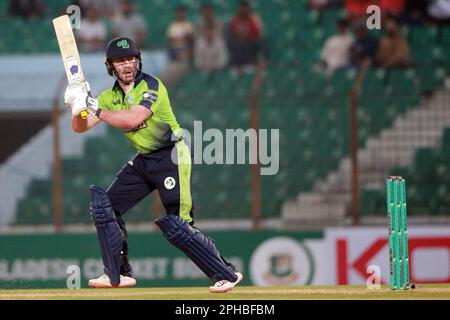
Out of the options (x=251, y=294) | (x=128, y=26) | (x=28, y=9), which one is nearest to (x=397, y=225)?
(x=251, y=294)

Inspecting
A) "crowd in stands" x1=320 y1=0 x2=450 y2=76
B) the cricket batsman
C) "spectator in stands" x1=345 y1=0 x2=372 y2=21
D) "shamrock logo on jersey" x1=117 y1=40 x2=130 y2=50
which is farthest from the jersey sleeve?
"spectator in stands" x1=345 y1=0 x2=372 y2=21

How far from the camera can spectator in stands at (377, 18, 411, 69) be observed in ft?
58.4

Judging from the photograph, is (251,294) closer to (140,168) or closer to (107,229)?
(107,229)

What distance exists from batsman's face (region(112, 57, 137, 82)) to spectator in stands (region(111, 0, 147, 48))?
956 cm

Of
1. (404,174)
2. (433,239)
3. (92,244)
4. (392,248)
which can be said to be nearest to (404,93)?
(404,174)

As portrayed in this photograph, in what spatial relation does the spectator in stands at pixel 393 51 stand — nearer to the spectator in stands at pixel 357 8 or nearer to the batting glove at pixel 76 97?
the spectator in stands at pixel 357 8

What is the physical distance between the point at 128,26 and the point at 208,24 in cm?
129

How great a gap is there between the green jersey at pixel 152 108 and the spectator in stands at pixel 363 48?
873cm

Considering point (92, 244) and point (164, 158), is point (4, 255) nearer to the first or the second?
point (92, 244)

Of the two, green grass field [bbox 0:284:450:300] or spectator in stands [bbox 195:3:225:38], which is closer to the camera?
green grass field [bbox 0:284:450:300]

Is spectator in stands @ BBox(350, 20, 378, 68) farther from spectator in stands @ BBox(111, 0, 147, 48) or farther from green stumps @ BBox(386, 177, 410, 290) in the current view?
green stumps @ BBox(386, 177, 410, 290)

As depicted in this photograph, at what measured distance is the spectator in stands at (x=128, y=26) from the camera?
19062 millimetres
